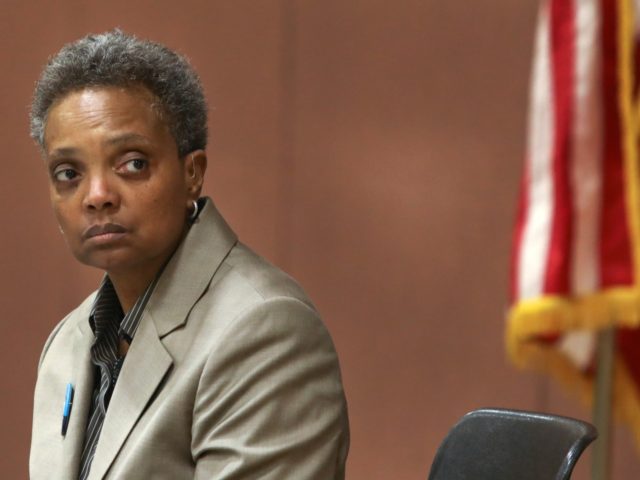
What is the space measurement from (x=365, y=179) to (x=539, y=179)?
282 centimetres

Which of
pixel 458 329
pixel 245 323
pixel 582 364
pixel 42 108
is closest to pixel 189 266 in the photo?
pixel 245 323

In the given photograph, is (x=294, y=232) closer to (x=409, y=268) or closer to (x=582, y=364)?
(x=409, y=268)

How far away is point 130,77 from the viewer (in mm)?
2250

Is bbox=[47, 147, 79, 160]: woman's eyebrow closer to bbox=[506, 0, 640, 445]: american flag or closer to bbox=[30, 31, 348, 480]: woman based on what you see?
bbox=[30, 31, 348, 480]: woman

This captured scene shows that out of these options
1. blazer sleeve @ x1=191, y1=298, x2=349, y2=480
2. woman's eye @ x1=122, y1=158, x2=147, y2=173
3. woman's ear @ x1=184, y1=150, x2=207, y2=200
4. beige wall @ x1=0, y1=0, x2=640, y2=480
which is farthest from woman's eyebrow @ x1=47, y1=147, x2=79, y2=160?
beige wall @ x1=0, y1=0, x2=640, y2=480

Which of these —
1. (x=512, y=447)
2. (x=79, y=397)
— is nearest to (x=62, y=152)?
(x=79, y=397)

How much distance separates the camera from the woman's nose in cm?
219

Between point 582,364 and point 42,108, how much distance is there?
1.30 m

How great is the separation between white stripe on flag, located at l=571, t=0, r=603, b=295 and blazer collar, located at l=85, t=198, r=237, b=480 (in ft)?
3.30

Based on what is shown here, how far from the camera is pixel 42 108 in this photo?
2.33m

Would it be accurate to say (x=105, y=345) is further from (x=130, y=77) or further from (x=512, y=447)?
(x=512, y=447)

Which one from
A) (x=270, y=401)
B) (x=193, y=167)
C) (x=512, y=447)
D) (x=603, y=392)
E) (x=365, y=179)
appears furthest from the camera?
(x=365, y=179)

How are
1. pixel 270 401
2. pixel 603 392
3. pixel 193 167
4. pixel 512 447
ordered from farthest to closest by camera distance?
pixel 193 167 < pixel 512 447 < pixel 270 401 < pixel 603 392

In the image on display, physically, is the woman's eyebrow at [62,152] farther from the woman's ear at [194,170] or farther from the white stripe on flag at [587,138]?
the white stripe on flag at [587,138]
